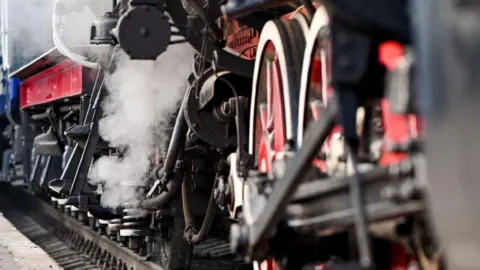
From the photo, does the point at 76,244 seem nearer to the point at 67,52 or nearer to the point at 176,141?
the point at 67,52

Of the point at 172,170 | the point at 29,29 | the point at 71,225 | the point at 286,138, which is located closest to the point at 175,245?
the point at 172,170

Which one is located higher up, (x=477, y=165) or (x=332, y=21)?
(x=332, y=21)

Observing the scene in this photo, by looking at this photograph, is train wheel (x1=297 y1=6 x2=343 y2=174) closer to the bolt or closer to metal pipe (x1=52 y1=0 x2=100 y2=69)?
the bolt

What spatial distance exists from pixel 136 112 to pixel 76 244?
413cm

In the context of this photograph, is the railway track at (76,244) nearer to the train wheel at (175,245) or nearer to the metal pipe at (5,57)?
the train wheel at (175,245)

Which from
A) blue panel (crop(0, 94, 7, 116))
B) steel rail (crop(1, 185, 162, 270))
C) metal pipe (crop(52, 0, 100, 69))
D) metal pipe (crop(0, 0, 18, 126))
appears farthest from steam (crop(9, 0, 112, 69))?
metal pipe (crop(52, 0, 100, 69))

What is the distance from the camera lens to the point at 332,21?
2350 millimetres

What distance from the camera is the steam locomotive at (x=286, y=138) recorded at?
2.23m

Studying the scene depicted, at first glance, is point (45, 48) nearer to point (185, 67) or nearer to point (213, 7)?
point (185, 67)

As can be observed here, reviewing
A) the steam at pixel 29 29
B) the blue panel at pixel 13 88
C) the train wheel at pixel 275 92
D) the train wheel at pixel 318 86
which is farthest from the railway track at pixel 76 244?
the train wheel at pixel 318 86

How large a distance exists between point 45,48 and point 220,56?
21.0 feet

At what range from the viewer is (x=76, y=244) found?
32.8 ft

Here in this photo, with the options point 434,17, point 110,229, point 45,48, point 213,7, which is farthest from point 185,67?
point 45,48

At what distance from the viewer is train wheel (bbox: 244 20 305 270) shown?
3564mm
